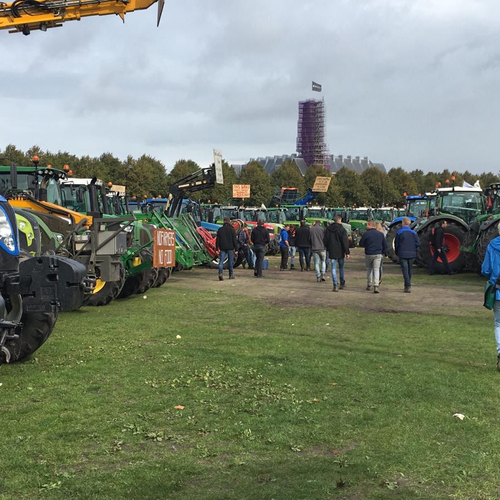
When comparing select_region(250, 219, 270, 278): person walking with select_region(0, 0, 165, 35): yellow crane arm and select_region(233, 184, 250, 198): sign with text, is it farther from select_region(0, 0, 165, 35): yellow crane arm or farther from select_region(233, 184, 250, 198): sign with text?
select_region(233, 184, 250, 198): sign with text

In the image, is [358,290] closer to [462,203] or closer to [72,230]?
[72,230]

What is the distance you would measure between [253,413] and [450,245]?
16230mm

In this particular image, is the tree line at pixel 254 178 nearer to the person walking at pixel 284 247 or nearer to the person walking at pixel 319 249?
the person walking at pixel 284 247

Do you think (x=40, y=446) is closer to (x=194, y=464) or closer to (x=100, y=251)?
(x=194, y=464)

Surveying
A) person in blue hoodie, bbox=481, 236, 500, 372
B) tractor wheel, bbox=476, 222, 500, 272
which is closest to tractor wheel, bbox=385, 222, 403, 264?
tractor wheel, bbox=476, 222, 500, 272

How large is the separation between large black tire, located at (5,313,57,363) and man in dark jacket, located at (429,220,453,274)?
1476 cm

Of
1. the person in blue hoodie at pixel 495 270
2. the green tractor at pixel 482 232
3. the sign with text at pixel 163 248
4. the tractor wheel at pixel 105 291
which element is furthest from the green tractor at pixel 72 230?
the green tractor at pixel 482 232

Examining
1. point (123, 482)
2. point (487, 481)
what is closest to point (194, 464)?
point (123, 482)

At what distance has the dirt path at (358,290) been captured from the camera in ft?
44.7

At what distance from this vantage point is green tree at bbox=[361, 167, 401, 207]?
74.9 m

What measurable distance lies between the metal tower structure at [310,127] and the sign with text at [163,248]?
147 metres

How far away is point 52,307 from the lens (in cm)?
696

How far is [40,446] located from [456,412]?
3.54 m

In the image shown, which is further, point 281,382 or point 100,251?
point 100,251
